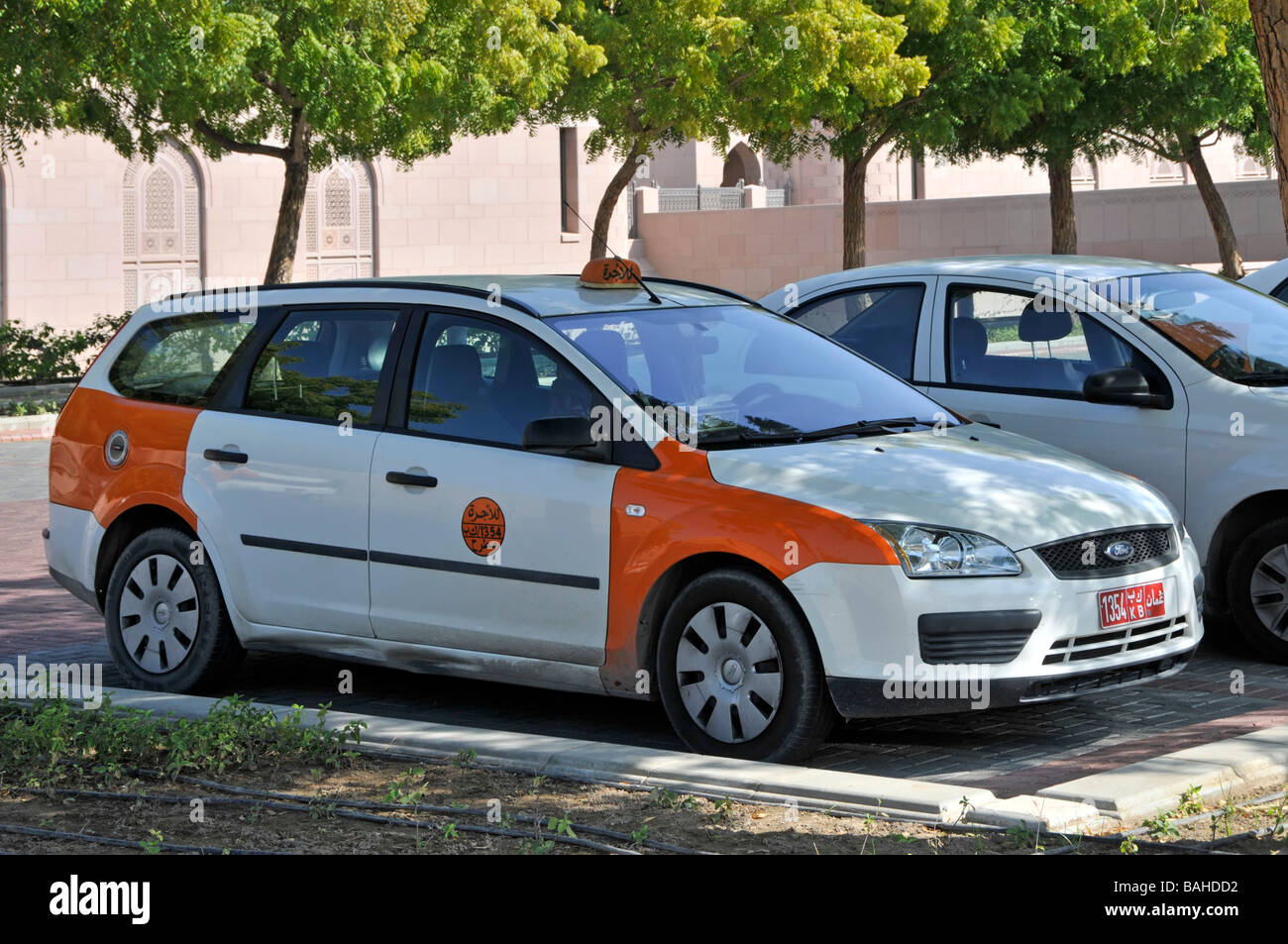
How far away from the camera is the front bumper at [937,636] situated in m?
6.17

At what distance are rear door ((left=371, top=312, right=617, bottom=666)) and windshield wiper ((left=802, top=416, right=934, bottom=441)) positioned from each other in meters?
0.88

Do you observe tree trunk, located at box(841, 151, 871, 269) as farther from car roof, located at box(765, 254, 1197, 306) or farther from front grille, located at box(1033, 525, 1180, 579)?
front grille, located at box(1033, 525, 1180, 579)

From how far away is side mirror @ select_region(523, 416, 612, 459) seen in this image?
6676 mm

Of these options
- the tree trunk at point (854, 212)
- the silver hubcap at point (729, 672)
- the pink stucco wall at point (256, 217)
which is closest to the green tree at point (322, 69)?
the pink stucco wall at point (256, 217)

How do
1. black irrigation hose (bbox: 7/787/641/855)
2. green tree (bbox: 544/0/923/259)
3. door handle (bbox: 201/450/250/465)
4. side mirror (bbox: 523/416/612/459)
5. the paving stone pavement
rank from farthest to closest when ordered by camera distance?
green tree (bbox: 544/0/923/259)
door handle (bbox: 201/450/250/465)
side mirror (bbox: 523/416/612/459)
the paving stone pavement
black irrigation hose (bbox: 7/787/641/855)

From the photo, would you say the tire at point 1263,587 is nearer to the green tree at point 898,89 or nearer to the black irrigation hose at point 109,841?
the black irrigation hose at point 109,841

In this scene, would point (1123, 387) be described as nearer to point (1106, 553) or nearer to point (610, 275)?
point (1106, 553)

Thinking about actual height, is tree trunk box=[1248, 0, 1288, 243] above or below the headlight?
above

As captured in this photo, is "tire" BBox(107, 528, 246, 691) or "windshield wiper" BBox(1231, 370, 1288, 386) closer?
"tire" BBox(107, 528, 246, 691)

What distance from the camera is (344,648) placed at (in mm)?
7500

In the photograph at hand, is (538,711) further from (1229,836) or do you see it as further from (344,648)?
(1229,836)

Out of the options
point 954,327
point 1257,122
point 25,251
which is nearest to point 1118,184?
point 1257,122

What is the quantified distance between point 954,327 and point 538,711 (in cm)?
305

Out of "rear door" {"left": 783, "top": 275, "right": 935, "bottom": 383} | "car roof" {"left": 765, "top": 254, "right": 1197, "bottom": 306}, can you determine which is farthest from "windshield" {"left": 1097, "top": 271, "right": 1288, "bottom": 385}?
"rear door" {"left": 783, "top": 275, "right": 935, "bottom": 383}
